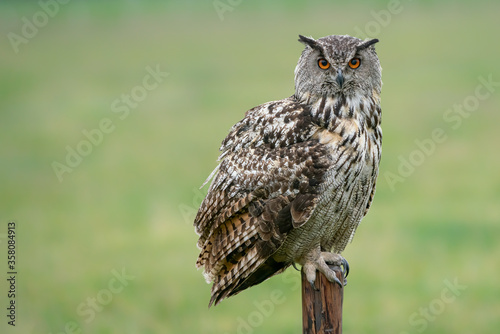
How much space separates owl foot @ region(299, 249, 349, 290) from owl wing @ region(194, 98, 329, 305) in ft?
0.89

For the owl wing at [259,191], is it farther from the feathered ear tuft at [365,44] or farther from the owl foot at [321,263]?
the feathered ear tuft at [365,44]

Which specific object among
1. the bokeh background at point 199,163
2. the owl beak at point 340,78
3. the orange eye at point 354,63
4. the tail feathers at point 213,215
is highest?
the bokeh background at point 199,163

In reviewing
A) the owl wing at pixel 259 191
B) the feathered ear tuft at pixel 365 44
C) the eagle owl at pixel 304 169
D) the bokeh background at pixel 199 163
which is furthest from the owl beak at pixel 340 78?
the bokeh background at pixel 199 163

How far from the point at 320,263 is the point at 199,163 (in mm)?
9303

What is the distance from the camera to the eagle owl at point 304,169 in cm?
434

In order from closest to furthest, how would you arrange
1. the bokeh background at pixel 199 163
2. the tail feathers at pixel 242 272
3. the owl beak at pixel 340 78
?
the owl beak at pixel 340 78
the tail feathers at pixel 242 272
the bokeh background at pixel 199 163

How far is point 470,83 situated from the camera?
18188 millimetres

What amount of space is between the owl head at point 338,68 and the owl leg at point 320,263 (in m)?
0.91

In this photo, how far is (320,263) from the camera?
14.8ft

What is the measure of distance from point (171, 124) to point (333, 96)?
12616 millimetres

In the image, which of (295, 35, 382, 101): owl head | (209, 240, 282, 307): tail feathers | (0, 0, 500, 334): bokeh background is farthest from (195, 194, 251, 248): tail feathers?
(0, 0, 500, 334): bokeh background

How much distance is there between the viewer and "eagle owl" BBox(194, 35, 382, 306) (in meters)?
4.34

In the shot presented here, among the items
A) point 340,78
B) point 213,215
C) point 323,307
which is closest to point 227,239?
point 213,215

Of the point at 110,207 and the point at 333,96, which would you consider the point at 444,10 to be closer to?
the point at 110,207
